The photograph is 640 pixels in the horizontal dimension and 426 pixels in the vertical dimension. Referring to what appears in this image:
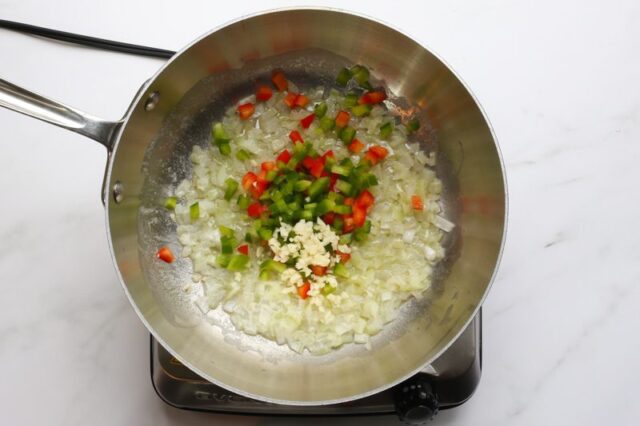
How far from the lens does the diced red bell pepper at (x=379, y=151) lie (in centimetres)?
145

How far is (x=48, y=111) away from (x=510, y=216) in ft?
3.46

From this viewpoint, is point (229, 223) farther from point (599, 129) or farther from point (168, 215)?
point (599, 129)

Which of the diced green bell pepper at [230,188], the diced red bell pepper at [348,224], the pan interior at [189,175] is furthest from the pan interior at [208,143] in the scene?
the diced red bell pepper at [348,224]

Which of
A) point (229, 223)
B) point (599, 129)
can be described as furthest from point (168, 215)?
point (599, 129)

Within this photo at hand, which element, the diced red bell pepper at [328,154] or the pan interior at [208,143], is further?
the diced red bell pepper at [328,154]

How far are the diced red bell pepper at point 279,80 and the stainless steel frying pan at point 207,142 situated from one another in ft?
0.07

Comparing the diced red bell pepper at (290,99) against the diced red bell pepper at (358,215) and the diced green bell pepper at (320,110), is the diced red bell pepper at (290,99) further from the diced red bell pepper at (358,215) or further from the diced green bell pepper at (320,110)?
the diced red bell pepper at (358,215)

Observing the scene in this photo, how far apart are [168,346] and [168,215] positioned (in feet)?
1.25

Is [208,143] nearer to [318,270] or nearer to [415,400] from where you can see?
[318,270]

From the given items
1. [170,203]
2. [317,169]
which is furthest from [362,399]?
[170,203]

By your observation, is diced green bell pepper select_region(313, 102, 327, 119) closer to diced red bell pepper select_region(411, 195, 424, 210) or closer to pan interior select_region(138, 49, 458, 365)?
pan interior select_region(138, 49, 458, 365)

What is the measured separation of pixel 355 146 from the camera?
1.46 metres

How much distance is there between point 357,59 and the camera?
141cm

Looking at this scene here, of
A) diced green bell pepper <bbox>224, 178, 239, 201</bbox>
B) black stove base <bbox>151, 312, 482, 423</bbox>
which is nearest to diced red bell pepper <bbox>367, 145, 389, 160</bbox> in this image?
diced green bell pepper <bbox>224, 178, 239, 201</bbox>
